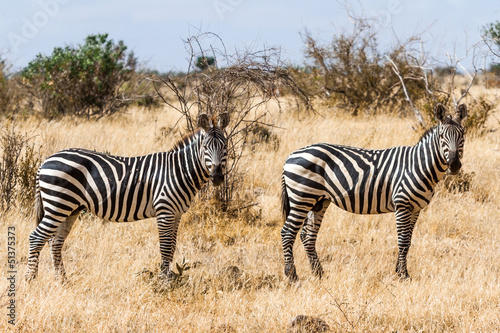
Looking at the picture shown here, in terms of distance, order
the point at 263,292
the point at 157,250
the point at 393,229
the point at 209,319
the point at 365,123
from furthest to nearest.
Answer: the point at 365,123 → the point at 393,229 → the point at 157,250 → the point at 263,292 → the point at 209,319

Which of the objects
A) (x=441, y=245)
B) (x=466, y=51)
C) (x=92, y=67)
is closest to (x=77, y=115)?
(x=92, y=67)

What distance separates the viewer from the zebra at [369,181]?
19.3ft

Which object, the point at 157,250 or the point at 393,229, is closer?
the point at 157,250

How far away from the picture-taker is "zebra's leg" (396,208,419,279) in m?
5.93

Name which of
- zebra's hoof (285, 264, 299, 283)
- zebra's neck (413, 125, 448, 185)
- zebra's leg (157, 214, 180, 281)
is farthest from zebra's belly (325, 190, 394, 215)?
zebra's leg (157, 214, 180, 281)

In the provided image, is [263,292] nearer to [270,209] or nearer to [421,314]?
[421,314]

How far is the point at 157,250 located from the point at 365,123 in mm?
8398

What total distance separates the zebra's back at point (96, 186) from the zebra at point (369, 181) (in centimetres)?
166

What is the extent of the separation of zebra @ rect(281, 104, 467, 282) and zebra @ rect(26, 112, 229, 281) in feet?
3.65

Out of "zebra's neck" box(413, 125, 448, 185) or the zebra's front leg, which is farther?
"zebra's neck" box(413, 125, 448, 185)

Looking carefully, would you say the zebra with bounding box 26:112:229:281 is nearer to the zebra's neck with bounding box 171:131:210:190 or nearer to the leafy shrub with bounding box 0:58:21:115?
the zebra's neck with bounding box 171:131:210:190

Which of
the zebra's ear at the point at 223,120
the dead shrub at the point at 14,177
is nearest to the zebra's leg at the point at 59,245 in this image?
the zebra's ear at the point at 223,120

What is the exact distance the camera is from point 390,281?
573 cm

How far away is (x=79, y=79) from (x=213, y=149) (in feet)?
40.1
